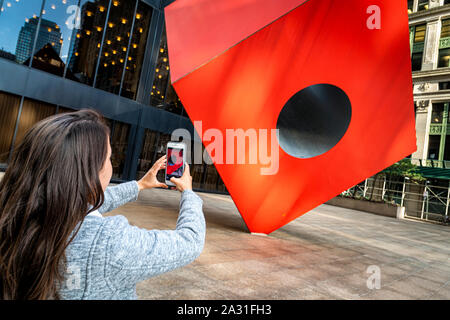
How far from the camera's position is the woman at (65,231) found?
891 millimetres

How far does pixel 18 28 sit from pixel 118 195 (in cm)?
1531

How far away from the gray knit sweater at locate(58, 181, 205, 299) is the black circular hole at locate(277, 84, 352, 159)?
518cm

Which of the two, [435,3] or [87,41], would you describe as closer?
[87,41]

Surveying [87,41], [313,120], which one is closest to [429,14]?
[87,41]

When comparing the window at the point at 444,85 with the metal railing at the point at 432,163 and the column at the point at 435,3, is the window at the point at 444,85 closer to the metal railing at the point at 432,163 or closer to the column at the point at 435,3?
the metal railing at the point at 432,163

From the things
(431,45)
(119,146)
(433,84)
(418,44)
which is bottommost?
(119,146)

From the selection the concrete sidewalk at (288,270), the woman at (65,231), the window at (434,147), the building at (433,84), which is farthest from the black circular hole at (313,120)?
the window at (434,147)

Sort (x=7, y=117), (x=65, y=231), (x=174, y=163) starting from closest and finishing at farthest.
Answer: (x=65, y=231) → (x=174, y=163) → (x=7, y=117)

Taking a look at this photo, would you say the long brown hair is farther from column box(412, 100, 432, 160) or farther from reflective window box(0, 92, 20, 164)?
column box(412, 100, 432, 160)

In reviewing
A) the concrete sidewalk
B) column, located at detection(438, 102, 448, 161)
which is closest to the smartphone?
the concrete sidewalk

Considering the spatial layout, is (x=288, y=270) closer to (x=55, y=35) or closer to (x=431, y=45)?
(x=55, y=35)

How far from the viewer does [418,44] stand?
2958 cm

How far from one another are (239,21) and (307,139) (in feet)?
8.66

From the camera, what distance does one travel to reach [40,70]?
44.1ft
